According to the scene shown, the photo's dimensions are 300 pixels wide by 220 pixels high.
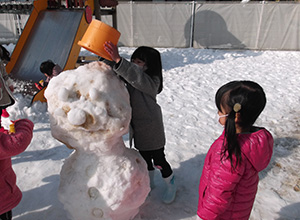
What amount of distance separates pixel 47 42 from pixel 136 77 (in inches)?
187

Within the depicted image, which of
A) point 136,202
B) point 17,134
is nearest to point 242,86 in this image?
point 136,202

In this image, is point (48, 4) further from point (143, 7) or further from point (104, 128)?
point (104, 128)

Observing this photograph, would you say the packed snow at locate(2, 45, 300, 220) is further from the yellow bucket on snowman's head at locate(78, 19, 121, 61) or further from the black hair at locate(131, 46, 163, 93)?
the black hair at locate(131, 46, 163, 93)

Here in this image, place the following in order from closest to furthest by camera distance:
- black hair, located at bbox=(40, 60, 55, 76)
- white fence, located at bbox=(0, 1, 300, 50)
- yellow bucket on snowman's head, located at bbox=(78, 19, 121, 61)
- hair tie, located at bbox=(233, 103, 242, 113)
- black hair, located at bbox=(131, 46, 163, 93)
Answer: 1. hair tie, located at bbox=(233, 103, 242, 113)
2. yellow bucket on snowman's head, located at bbox=(78, 19, 121, 61)
3. black hair, located at bbox=(131, 46, 163, 93)
4. black hair, located at bbox=(40, 60, 55, 76)
5. white fence, located at bbox=(0, 1, 300, 50)

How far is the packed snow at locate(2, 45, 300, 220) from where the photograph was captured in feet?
7.48

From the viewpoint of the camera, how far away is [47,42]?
5.71m

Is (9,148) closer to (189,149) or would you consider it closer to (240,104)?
(240,104)

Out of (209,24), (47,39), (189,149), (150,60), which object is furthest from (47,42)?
(209,24)

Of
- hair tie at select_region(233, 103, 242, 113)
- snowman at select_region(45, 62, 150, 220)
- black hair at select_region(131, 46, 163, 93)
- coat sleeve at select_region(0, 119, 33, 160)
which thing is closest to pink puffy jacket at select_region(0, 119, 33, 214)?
coat sleeve at select_region(0, 119, 33, 160)

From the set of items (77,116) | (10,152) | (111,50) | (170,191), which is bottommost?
(170,191)

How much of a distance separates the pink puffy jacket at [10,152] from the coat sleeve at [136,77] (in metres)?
0.71

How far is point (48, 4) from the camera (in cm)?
640

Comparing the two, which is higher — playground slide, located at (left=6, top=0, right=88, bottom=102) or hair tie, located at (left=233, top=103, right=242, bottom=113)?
hair tie, located at (left=233, top=103, right=242, bottom=113)

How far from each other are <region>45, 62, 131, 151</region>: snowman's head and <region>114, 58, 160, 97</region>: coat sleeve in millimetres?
77
